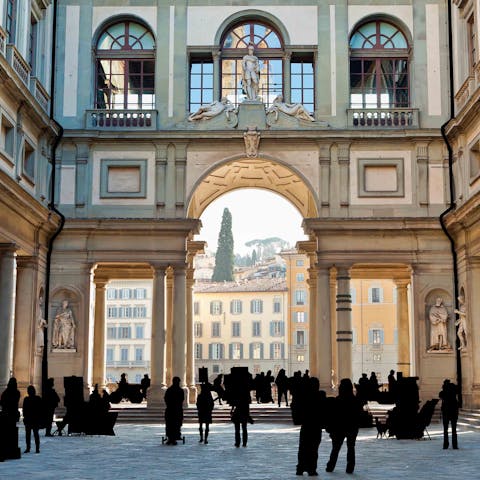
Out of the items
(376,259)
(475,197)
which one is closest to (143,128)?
(376,259)

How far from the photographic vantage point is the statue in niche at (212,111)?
33875 mm

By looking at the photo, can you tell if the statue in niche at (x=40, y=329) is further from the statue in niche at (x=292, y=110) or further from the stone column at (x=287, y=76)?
the stone column at (x=287, y=76)

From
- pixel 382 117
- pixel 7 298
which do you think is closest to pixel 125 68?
pixel 382 117

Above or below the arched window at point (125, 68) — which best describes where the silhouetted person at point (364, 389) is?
below

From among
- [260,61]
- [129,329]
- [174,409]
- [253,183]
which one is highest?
[260,61]

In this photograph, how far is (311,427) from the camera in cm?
1505

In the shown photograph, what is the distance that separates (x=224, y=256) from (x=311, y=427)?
105942mm

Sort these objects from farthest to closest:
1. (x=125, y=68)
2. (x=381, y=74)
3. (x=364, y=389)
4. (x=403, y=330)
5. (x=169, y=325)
Result: (x=403, y=330) < (x=169, y=325) < (x=125, y=68) < (x=381, y=74) < (x=364, y=389)

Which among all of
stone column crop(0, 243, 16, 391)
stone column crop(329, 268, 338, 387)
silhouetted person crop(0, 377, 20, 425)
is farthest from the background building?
silhouetted person crop(0, 377, 20, 425)

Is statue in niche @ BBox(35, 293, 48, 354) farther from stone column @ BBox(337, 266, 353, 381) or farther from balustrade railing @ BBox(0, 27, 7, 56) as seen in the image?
stone column @ BBox(337, 266, 353, 381)

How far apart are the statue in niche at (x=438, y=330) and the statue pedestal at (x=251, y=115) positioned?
9.12 m

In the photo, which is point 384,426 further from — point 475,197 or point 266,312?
point 266,312

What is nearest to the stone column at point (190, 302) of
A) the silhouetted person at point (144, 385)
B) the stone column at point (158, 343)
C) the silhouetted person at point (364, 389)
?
the silhouetted person at point (144, 385)

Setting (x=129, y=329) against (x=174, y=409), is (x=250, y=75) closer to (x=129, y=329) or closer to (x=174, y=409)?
(x=174, y=409)
